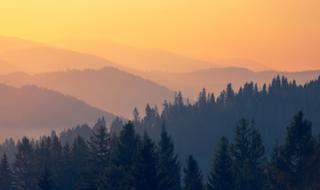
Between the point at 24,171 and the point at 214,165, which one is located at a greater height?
the point at 24,171

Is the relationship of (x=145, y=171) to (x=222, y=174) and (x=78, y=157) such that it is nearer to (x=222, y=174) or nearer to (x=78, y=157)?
(x=222, y=174)

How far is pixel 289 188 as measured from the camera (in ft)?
257

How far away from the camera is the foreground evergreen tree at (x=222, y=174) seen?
8388 centimetres

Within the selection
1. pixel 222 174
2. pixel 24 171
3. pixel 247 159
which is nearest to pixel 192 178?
pixel 222 174

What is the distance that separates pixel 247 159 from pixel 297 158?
1362 cm

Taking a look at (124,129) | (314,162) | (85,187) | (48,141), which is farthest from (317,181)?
(48,141)

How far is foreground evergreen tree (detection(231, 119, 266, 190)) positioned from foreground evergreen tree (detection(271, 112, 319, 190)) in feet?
29.2

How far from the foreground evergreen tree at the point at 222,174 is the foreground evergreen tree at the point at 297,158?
688cm

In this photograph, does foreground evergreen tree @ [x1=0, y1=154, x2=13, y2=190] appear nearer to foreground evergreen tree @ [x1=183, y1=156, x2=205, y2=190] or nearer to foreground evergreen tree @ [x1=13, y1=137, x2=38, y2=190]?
foreground evergreen tree @ [x1=13, y1=137, x2=38, y2=190]

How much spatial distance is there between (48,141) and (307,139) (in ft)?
166

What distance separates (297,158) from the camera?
257 ft

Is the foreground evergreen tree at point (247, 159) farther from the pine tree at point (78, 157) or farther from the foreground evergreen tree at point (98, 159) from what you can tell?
the pine tree at point (78, 157)

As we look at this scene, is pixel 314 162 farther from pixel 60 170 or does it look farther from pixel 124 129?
pixel 60 170

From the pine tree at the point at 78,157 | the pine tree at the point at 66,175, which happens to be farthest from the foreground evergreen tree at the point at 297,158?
the pine tree at the point at 66,175
